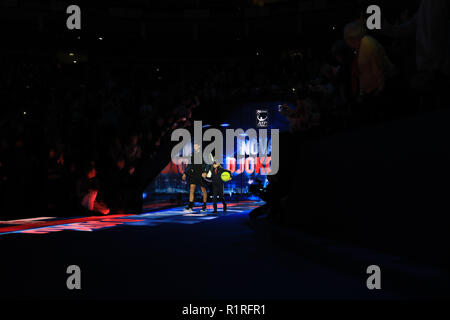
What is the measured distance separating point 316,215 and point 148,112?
10428 mm

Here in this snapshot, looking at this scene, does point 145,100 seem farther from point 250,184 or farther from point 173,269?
point 173,269

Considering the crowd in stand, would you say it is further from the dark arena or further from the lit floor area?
the lit floor area

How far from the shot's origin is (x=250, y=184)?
9016 millimetres

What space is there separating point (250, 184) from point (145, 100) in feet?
29.4

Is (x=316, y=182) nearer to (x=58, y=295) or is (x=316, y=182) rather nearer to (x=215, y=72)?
(x=58, y=295)

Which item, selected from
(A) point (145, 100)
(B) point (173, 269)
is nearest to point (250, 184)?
(B) point (173, 269)

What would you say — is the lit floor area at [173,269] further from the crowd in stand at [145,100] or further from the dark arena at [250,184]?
the crowd in stand at [145,100]

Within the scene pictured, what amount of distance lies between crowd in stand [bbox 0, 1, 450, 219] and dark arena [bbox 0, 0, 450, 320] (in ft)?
0.12

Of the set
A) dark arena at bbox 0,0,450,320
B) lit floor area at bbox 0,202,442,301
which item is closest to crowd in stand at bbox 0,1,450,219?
dark arena at bbox 0,0,450,320

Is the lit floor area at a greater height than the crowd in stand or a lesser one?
lesser

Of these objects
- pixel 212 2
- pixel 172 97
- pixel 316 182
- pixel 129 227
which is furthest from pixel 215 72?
pixel 316 182

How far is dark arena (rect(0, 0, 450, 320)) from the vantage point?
10.4 ft

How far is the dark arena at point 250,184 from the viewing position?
318 cm
